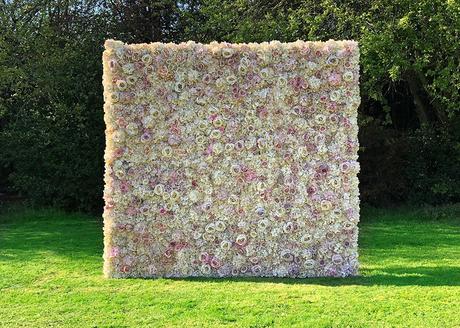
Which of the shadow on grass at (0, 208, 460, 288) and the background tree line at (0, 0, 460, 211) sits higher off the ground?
the background tree line at (0, 0, 460, 211)

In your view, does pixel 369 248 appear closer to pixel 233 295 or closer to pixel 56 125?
pixel 233 295

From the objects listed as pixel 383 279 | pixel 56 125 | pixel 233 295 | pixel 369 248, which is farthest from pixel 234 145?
pixel 56 125

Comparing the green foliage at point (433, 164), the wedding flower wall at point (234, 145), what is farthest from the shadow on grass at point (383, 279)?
the green foliage at point (433, 164)

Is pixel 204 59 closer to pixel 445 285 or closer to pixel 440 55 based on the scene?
pixel 445 285

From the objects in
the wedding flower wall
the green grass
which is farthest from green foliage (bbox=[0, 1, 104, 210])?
the wedding flower wall

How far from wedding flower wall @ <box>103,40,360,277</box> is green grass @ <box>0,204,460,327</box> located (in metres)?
0.64

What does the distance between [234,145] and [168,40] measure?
8506 mm

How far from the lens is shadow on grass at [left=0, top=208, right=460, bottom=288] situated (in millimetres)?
6883

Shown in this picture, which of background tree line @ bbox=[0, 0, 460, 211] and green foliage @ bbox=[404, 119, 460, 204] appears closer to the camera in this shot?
background tree line @ bbox=[0, 0, 460, 211]

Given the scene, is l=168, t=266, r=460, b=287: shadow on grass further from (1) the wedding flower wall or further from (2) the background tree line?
(2) the background tree line

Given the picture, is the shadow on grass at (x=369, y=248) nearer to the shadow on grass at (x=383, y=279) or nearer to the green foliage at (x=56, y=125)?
the shadow on grass at (x=383, y=279)

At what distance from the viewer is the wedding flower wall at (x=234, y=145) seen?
22.7 feet

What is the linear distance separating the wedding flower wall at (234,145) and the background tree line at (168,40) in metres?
5.21

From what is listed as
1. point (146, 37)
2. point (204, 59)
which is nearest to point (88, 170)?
point (146, 37)
